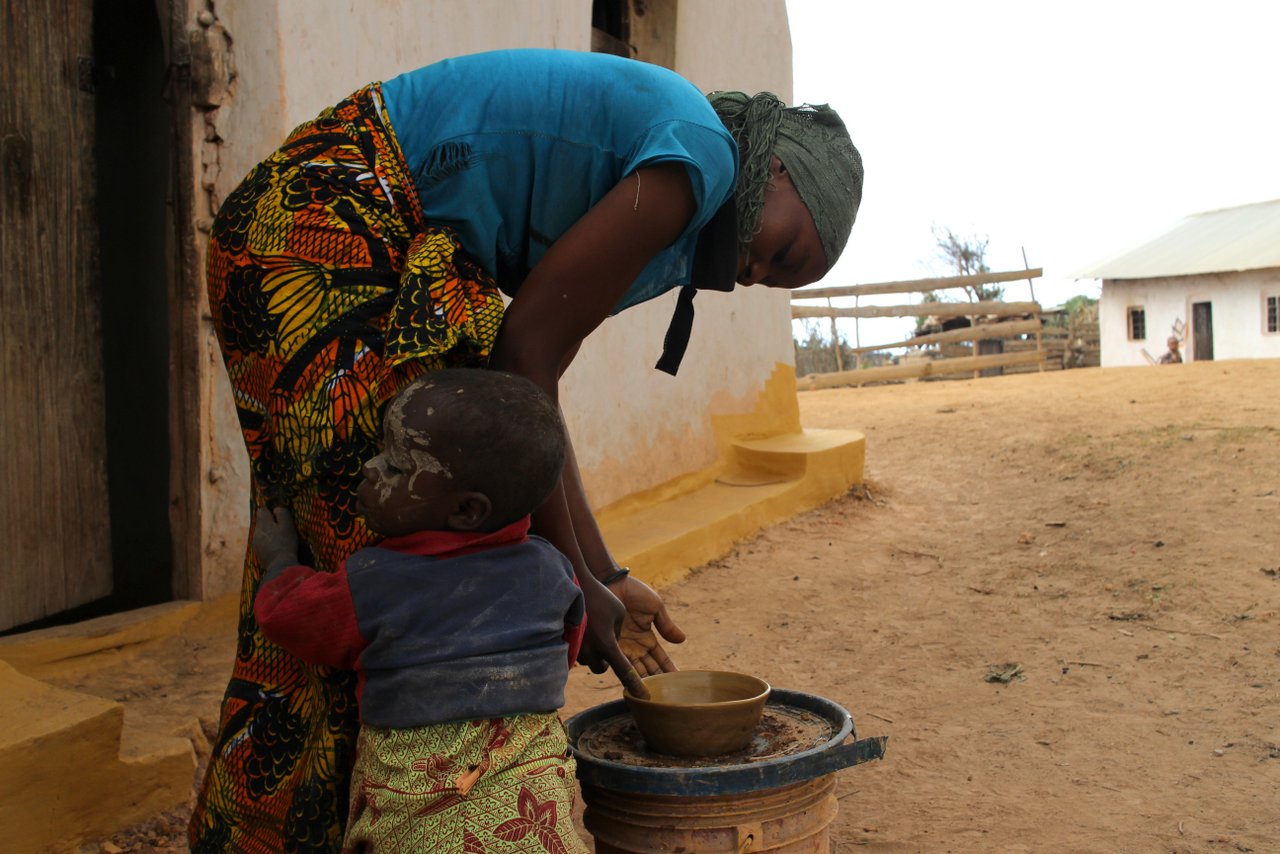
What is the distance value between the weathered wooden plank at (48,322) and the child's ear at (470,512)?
89.4 inches

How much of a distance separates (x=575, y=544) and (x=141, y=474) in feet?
8.06

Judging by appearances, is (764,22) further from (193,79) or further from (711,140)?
(711,140)

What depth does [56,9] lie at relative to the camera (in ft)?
11.1

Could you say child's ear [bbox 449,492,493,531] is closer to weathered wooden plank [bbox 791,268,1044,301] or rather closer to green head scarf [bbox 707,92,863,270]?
green head scarf [bbox 707,92,863,270]

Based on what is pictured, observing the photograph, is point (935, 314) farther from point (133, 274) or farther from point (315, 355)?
point (315, 355)

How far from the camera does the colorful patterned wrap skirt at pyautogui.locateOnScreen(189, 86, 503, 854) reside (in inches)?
63.9

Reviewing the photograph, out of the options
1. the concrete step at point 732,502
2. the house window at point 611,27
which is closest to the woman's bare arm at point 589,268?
the concrete step at point 732,502

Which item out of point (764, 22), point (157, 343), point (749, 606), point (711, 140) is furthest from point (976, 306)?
point (711, 140)

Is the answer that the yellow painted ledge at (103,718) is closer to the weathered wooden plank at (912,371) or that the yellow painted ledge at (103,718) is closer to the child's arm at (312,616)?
the child's arm at (312,616)

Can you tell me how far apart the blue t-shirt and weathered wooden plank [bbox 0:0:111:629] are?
6.72 feet

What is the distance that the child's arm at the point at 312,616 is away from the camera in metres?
1.58

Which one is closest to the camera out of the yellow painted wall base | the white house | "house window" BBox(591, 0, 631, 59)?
the yellow painted wall base

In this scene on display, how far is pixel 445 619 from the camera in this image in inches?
63.0

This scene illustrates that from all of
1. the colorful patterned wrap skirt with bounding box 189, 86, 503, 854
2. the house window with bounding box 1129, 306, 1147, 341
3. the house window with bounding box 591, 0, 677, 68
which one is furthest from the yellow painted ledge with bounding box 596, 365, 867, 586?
the house window with bounding box 1129, 306, 1147, 341
